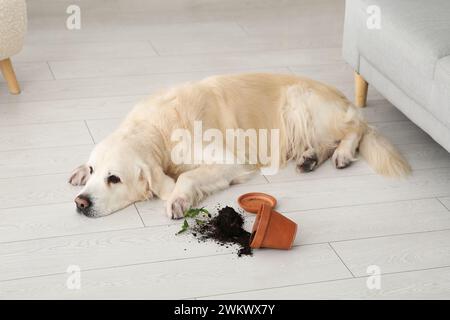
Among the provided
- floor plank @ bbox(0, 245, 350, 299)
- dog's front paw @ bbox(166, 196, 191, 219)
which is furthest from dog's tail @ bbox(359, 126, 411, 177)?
dog's front paw @ bbox(166, 196, 191, 219)

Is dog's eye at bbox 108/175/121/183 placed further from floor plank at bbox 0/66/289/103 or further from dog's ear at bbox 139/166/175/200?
floor plank at bbox 0/66/289/103

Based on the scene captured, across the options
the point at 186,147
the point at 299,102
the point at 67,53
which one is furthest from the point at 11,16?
the point at 299,102

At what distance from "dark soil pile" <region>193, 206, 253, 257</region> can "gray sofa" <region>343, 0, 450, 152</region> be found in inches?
29.9

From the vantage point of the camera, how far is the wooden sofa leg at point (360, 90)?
3.22m

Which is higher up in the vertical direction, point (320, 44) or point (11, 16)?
point (11, 16)

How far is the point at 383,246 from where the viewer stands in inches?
89.9

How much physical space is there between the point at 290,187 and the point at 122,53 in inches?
61.9

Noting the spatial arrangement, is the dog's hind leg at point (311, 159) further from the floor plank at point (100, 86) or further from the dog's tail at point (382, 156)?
the floor plank at point (100, 86)

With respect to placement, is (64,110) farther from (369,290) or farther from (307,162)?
(369,290)

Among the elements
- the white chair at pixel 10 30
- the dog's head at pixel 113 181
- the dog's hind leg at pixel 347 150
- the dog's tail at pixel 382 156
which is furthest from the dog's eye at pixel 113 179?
the white chair at pixel 10 30

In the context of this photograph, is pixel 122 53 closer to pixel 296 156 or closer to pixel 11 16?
pixel 11 16

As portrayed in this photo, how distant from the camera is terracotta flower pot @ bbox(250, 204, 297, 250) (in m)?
2.22

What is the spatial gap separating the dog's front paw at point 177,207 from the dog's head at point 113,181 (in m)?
0.10

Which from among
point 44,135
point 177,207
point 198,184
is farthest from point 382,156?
point 44,135
